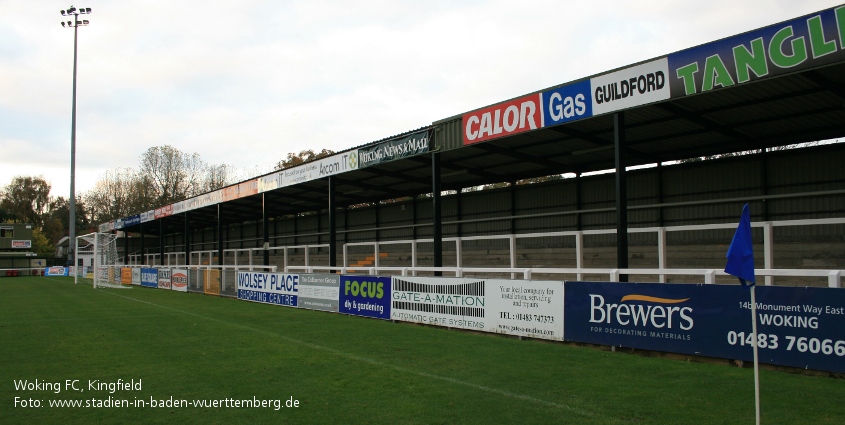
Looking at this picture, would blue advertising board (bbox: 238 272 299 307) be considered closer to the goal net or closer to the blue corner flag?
the goal net

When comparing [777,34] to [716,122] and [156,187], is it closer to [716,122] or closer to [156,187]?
[716,122]

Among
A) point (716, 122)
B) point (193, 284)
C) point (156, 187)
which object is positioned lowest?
point (193, 284)

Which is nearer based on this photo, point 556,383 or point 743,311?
point 556,383

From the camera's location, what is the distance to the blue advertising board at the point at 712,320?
7.54 metres

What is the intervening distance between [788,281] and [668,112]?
586 cm

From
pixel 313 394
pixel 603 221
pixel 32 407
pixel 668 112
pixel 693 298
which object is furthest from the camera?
pixel 603 221

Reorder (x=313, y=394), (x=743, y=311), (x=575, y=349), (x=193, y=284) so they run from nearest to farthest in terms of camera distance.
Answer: (x=313, y=394) < (x=743, y=311) < (x=575, y=349) < (x=193, y=284)

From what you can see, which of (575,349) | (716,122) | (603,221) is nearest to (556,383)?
(575,349)

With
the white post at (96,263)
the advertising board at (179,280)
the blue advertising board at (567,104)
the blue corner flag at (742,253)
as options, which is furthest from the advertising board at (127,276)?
the blue corner flag at (742,253)

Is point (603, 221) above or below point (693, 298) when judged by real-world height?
above

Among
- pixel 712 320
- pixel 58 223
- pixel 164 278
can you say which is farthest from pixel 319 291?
pixel 58 223

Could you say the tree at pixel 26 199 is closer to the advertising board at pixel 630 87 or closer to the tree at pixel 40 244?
the tree at pixel 40 244

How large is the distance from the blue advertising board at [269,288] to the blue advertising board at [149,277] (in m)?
14.1

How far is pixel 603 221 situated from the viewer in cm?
2106
